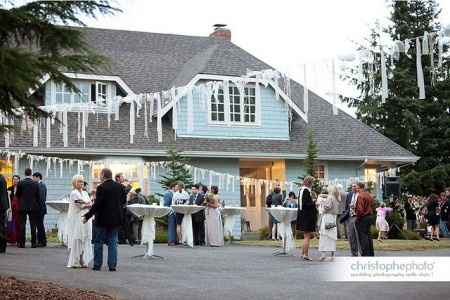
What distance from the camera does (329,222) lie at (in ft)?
53.2

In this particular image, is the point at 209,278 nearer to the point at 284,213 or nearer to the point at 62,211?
the point at 284,213

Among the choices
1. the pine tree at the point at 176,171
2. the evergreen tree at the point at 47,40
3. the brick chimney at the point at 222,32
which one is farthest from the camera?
the brick chimney at the point at 222,32

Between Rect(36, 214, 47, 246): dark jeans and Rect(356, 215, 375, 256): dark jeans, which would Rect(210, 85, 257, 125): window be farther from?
Rect(356, 215, 375, 256): dark jeans

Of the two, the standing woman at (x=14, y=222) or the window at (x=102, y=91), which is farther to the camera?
the window at (x=102, y=91)

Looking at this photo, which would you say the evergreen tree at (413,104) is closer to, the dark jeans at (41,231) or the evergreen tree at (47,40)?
the dark jeans at (41,231)

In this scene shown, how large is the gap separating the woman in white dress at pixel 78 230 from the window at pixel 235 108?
15.5 metres

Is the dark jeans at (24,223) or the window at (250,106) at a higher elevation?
the window at (250,106)

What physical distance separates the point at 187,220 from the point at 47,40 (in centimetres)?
1316

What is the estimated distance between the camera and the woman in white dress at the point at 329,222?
52.7ft

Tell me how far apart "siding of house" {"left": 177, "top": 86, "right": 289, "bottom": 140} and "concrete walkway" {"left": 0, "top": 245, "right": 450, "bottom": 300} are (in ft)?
39.8

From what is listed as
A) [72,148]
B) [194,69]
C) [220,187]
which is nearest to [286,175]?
[220,187]

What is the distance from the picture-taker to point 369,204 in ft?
52.5

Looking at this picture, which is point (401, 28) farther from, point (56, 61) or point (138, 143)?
point (56, 61)

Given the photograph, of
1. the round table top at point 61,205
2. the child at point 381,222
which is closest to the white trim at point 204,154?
the child at point 381,222
